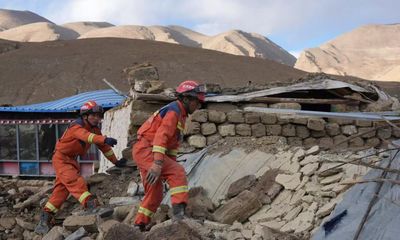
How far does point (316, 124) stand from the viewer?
7.80 m

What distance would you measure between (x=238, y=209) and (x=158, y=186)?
0.83 meters

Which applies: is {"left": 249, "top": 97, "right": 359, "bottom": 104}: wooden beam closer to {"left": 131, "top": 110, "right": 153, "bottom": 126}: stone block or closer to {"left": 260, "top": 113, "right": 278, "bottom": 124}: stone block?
{"left": 260, "top": 113, "right": 278, "bottom": 124}: stone block

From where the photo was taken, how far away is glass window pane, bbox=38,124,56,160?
15.5 meters

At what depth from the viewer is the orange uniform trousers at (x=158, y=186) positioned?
17.2ft

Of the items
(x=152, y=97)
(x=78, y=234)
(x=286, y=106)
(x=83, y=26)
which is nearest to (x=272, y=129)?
(x=286, y=106)

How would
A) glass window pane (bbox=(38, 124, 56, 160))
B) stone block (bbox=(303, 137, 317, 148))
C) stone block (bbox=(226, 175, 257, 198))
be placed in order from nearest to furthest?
stone block (bbox=(226, 175, 257, 198)), stone block (bbox=(303, 137, 317, 148)), glass window pane (bbox=(38, 124, 56, 160))

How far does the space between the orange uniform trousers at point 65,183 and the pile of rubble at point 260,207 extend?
0.22 metres

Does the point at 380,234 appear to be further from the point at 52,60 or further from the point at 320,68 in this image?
the point at 320,68

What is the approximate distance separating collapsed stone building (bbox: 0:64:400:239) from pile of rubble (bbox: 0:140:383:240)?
1 cm

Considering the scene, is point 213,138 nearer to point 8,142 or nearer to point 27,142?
point 27,142

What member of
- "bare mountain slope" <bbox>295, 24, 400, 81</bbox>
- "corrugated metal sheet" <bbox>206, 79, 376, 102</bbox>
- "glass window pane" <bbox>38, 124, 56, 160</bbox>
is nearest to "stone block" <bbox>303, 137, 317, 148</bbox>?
"corrugated metal sheet" <bbox>206, 79, 376, 102</bbox>

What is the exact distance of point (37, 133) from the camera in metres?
15.7

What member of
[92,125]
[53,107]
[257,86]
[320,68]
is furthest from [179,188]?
[320,68]

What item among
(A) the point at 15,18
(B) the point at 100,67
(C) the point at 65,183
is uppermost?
(A) the point at 15,18
